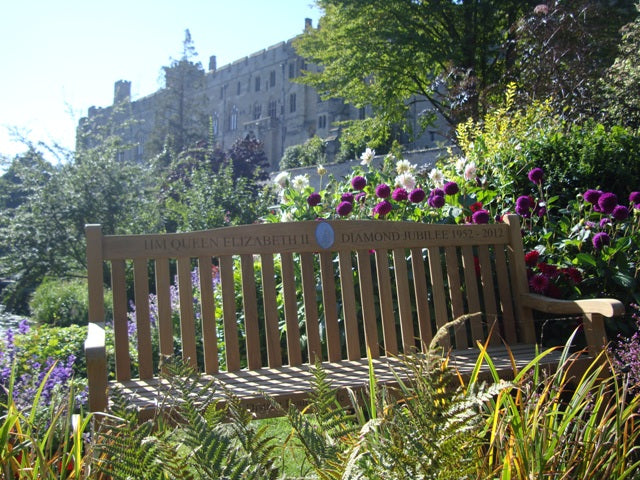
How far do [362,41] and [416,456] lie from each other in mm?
16207

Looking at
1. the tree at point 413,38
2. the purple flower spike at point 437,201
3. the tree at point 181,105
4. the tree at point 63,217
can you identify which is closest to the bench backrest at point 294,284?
the purple flower spike at point 437,201

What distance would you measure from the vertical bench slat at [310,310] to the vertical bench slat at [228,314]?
30 centimetres

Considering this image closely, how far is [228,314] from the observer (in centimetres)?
258

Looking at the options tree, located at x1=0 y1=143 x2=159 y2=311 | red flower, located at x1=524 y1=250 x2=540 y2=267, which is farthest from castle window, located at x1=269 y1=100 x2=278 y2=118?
red flower, located at x1=524 y1=250 x2=540 y2=267

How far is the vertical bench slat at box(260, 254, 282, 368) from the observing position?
8.68 ft

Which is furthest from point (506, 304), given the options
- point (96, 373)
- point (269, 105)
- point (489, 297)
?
point (269, 105)

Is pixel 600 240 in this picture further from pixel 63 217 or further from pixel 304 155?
pixel 304 155

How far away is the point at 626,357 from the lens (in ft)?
7.11

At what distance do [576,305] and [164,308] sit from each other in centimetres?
163

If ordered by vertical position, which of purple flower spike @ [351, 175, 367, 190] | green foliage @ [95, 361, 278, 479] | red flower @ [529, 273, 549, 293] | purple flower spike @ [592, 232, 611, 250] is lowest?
green foliage @ [95, 361, 278, 479]

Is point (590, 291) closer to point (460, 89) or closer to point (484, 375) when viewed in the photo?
point (484, 375)

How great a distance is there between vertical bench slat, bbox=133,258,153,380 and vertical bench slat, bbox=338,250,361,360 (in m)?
0.79

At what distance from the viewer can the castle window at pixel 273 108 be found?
46562mm

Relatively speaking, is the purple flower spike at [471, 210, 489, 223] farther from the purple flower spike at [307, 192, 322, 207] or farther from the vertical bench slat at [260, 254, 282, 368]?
the vertical bench slat at [260, 254, 282, 368]
